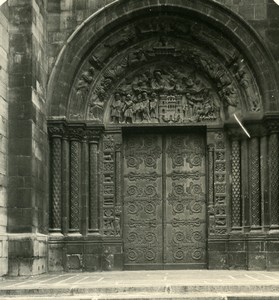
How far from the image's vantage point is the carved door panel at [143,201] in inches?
576

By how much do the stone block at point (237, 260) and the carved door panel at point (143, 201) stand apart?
4.69 feet

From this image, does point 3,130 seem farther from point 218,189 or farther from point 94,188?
point 218,189

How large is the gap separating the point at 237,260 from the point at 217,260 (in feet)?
1.33

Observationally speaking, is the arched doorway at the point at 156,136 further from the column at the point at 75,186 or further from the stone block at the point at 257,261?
the stone block at the point at 257,261

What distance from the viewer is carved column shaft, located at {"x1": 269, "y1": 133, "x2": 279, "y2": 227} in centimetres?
1385

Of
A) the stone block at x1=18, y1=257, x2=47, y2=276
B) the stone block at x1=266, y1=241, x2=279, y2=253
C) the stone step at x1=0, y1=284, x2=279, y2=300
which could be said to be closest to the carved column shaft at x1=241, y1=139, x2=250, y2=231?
the stone block at x1=266, y1=241, x2=279, y2=253

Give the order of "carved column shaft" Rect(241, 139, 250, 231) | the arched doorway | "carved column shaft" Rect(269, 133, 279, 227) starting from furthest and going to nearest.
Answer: "carved column shaft" Rect(241, 139, 250, 231)
the arched doorway
"carved column shaft" Rect(269, 133, 279, 227)

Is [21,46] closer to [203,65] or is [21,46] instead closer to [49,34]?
[49,34]

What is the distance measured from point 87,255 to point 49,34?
432 centimetres

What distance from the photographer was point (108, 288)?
9.76 m

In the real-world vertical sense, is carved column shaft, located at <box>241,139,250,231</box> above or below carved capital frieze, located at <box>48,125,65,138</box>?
below

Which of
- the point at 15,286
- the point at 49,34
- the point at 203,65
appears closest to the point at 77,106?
the point at 49,34

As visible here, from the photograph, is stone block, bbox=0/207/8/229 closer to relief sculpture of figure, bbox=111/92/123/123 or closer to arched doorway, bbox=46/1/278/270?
arched doorway, bbox=46/1/278/270

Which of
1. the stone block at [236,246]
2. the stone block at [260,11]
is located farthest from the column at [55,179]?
the stone block at [260,11]
